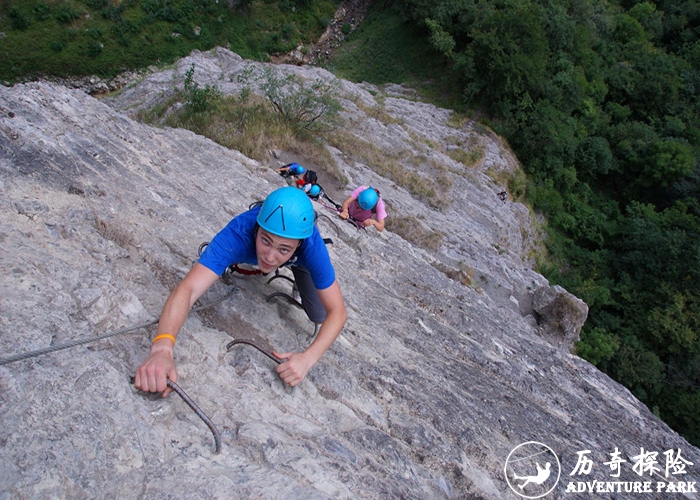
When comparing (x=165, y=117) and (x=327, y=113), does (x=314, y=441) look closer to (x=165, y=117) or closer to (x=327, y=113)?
(x=165, y=117)

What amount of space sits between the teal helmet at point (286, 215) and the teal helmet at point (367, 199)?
16.5 feet

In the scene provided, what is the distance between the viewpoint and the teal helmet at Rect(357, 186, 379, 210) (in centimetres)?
772

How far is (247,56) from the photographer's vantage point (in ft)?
98.9

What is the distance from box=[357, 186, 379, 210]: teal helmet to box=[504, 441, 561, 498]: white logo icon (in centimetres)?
477

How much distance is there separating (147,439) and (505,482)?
277cm

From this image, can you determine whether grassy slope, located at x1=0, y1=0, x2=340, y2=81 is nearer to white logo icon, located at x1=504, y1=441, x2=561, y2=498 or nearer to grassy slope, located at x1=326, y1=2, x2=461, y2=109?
grassy slope, located at x1=326, y1=2, x2=461, y2=109

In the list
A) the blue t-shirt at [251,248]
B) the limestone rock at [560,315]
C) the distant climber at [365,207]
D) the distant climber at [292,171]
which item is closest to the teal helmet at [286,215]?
the blue t-shirt at [251,248]

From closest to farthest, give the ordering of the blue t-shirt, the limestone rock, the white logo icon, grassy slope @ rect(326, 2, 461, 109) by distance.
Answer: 1. the blue t-shirt
2. the white logo icon
3. the limestone rock
4. grassy slope @ rect(326, 2, 461, 109)

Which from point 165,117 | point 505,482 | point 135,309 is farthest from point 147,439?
point 165,117

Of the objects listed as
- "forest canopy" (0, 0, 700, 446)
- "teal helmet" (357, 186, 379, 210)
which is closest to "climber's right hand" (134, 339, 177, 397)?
"teal helmet" (357, 186, 379, 210)

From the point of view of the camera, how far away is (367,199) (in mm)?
7723

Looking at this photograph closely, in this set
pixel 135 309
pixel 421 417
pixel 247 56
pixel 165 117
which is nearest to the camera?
pixel 135 309

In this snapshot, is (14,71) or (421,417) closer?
(421,417)

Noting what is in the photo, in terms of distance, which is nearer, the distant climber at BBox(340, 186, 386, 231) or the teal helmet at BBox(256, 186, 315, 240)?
the teal helmet at BBox(256, 186, 315, 240)
